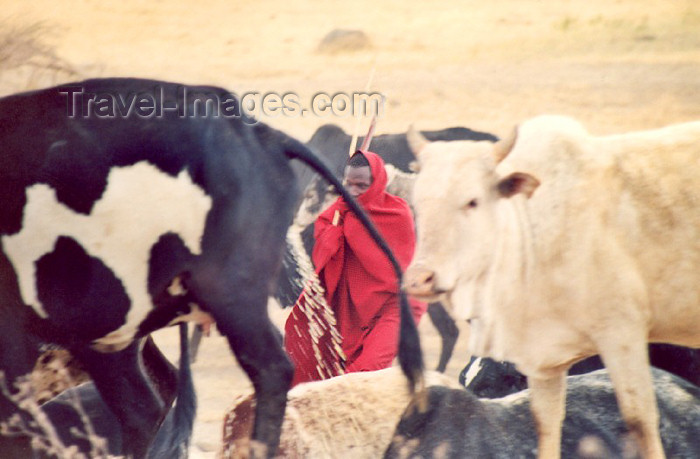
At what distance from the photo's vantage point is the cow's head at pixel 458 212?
3279mm

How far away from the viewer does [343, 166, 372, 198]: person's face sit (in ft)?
15.5

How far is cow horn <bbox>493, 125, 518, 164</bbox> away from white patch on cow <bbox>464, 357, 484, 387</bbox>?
5.23 ft

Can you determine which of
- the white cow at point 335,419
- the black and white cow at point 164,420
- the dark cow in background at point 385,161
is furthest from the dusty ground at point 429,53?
the white cow at point 335,419

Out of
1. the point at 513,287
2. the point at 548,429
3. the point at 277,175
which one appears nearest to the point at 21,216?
the point at 277,175

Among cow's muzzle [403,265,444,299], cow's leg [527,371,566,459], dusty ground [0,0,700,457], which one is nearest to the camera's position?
cow's muzzle [403,265,444,299]

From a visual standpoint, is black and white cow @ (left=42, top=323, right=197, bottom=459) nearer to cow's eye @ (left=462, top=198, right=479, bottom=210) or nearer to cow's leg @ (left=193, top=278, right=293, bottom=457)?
cow's leg @ (left=193, top=278, right=293, bottom=457)

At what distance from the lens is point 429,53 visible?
13.5m

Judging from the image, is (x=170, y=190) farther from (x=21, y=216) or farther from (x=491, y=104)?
(x=491, y=104)

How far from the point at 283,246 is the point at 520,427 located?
1.06 m

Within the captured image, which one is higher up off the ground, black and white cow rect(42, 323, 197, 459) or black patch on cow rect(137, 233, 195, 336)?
black patch on cow rect(137, 233, 195, 336)

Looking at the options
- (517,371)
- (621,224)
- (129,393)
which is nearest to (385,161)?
(517,371)

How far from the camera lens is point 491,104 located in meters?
11.9

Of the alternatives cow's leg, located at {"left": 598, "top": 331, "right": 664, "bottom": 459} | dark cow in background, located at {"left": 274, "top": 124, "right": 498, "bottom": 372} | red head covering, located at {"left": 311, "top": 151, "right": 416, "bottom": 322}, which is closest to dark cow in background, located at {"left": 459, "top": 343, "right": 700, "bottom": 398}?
red head covering, located at {"left": 311, "top": 151, "right": 416, "bottom": 322}

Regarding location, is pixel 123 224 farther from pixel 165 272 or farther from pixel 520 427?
pixel 520 427
